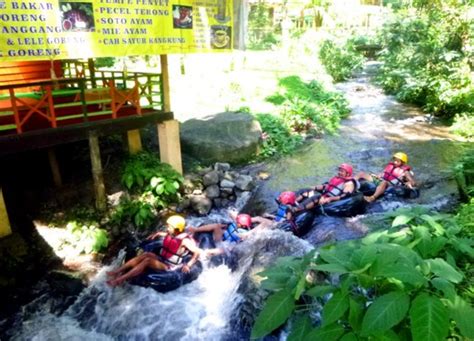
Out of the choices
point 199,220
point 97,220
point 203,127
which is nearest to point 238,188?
Result: point 199,220

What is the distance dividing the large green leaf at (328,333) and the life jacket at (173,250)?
474 centimetres

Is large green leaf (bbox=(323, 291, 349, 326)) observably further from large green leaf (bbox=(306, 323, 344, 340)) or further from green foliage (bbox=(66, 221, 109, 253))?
green foliage (bbox=(66, 221, 109, 253))

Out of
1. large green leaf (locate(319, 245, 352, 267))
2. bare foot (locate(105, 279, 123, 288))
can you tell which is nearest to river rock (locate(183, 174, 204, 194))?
bare foot (locate(105, 279, 123, 288))

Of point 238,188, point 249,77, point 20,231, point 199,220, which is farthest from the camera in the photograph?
point 249,77

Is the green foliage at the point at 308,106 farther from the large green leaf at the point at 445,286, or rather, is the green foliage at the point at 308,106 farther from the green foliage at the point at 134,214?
the large green leaf at the point at 445,286

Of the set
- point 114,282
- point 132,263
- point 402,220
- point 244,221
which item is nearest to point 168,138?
point 244,221

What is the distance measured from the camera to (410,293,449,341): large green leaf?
2.09 m

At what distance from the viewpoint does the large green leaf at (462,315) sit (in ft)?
7.05

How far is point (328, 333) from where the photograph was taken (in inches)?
91.9

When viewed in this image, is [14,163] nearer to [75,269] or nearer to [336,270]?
[75,269]

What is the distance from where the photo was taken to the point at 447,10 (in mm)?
14641

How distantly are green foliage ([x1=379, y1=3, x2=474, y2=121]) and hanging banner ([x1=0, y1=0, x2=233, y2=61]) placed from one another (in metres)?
8.91

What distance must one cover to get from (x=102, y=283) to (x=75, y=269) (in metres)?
0.74

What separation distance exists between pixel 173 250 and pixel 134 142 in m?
3.94
